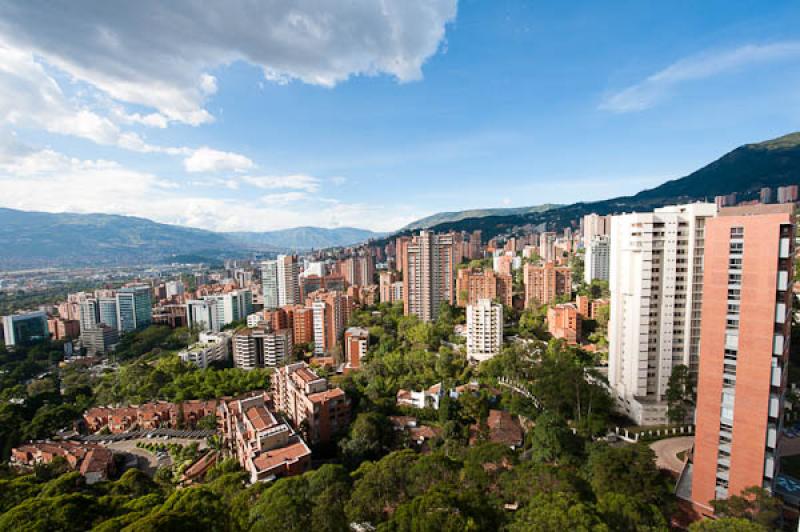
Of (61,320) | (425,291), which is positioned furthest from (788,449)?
(61,320)

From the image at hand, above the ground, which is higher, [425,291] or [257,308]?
[425,291]

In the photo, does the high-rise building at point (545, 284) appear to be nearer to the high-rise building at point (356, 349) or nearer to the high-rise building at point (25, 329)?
the high-rise building at point (356, 349)

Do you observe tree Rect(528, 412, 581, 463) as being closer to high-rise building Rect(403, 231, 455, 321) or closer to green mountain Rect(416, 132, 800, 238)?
high-rise building Rect(403, 231, 455, 321)

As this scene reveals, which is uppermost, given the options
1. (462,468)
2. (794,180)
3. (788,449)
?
(794,180)

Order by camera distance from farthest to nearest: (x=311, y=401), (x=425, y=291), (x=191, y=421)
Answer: (x=425, y=291) → (x=191, y=421) → (x=311, y=401)

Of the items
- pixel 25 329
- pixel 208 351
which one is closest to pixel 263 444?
pixel 208 351

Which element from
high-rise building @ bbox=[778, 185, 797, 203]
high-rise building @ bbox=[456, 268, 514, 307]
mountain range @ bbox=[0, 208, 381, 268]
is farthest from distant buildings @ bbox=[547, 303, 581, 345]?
mountain range @ bbox=[0, 208, 381, 268]

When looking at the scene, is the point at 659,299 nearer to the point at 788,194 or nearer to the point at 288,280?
the point at 288,280

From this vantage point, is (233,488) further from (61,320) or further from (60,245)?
(60,245)
